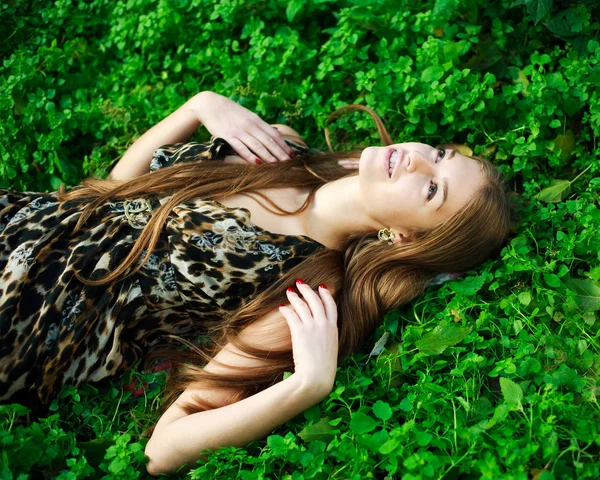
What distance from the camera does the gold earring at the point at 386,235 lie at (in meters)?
3.69

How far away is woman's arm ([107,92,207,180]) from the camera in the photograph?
420 cm

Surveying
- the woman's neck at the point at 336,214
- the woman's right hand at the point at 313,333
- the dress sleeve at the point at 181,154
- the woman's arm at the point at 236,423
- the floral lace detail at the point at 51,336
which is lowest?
the woman's arm at the point at 236,423

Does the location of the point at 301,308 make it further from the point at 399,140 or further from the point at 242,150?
the point at 399,140

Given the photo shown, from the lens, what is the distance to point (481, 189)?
11.6 ft

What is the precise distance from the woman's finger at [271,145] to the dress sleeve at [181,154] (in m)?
0.28

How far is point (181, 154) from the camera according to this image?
400 cm

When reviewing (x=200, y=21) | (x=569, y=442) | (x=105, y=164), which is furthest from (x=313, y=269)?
(x=200, y=21)

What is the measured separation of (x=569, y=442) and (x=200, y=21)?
3793 millimetres

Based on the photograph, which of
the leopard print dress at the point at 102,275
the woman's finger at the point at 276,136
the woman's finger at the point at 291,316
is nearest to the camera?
the woman's finger at the point at 291,316

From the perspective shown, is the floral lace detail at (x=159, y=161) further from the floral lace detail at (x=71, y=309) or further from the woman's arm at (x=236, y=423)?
the woman's arm at (x=236, y=423)

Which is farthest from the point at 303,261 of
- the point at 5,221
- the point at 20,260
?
the point at 5,221

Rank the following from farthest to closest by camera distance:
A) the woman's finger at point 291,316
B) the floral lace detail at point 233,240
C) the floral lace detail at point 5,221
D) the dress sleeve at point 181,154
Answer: the dress sleeve at point 181,154
the floral lace detail at point 5,221
the floral lace detail at point 233,240
the woman's finger at point 291,316

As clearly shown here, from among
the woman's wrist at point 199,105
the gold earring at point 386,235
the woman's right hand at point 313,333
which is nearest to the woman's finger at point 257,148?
the woman's wrist at point 199,105

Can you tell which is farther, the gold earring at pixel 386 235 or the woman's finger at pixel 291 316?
the gold earring at pixel 386 235
